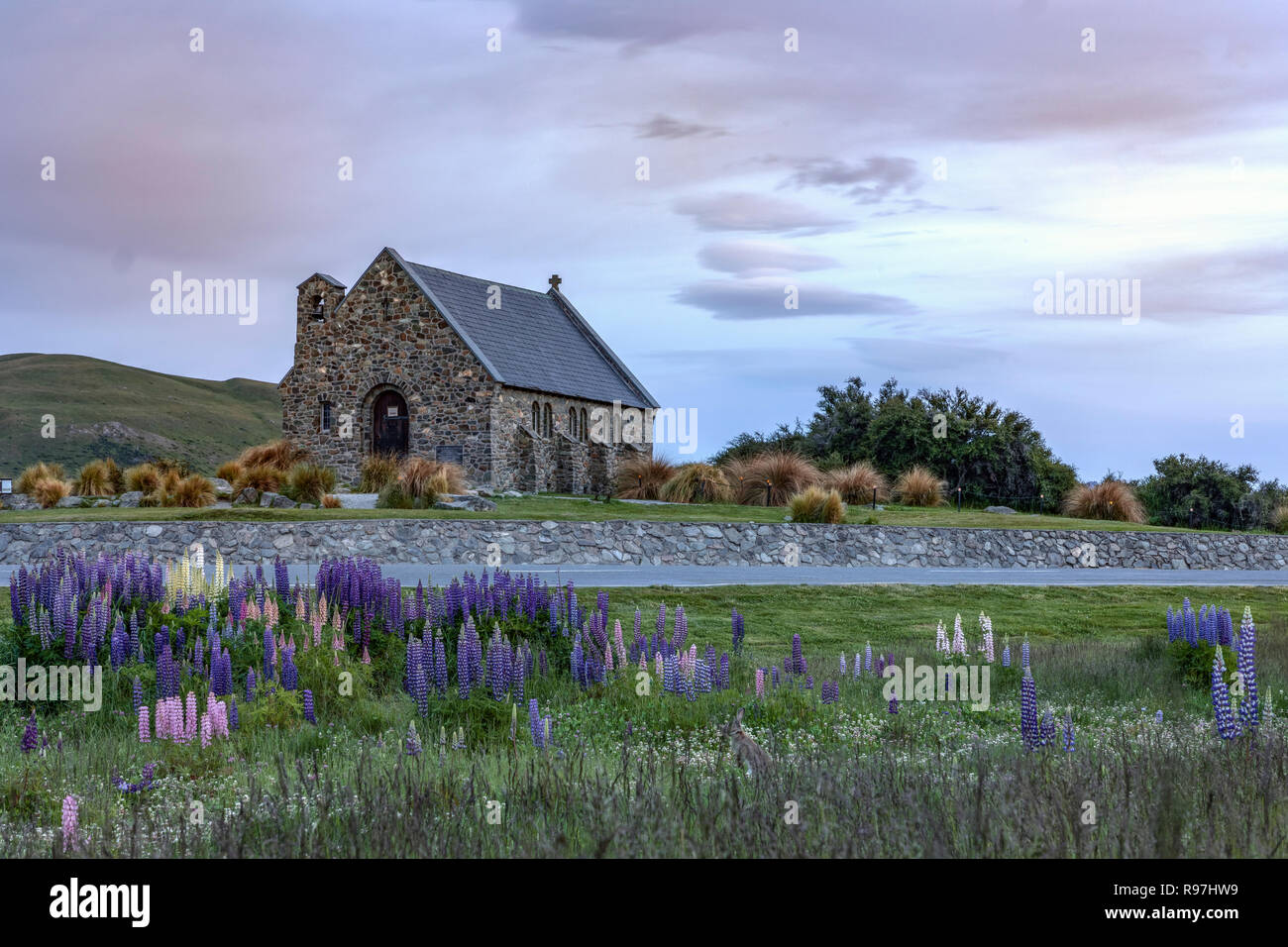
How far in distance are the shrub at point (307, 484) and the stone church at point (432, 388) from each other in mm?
8212

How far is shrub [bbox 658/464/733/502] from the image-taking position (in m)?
31.1

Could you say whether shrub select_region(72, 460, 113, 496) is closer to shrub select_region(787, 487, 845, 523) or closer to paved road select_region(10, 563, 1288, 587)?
paved road select_region(10, 563, 1288, 587)

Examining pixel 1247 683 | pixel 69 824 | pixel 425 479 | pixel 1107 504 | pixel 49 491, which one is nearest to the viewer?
pixel 69 824

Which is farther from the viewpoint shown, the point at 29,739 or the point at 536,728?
the point at 29,739

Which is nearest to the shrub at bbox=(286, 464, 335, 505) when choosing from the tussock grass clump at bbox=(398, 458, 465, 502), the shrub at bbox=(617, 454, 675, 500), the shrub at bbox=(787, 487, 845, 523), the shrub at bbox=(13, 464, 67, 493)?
the tussock grass clump at bbox=(398, 458, 465, 502)

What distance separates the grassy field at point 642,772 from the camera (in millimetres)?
4305

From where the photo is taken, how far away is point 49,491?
29.8 m

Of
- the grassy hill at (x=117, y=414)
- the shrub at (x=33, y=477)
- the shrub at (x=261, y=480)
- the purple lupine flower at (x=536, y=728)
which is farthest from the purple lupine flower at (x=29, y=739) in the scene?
the grassy hill at (x=117, y=414)

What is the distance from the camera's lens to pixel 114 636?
7.93 m

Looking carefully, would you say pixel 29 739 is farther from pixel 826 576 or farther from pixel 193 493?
pixel 193 493

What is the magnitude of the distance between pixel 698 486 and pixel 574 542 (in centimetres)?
981

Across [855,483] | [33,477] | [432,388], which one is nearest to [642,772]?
[855,483]

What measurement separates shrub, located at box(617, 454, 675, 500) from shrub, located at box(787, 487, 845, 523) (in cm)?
716

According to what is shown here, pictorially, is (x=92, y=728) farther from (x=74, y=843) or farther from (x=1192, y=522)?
(x=1192, y=522)
